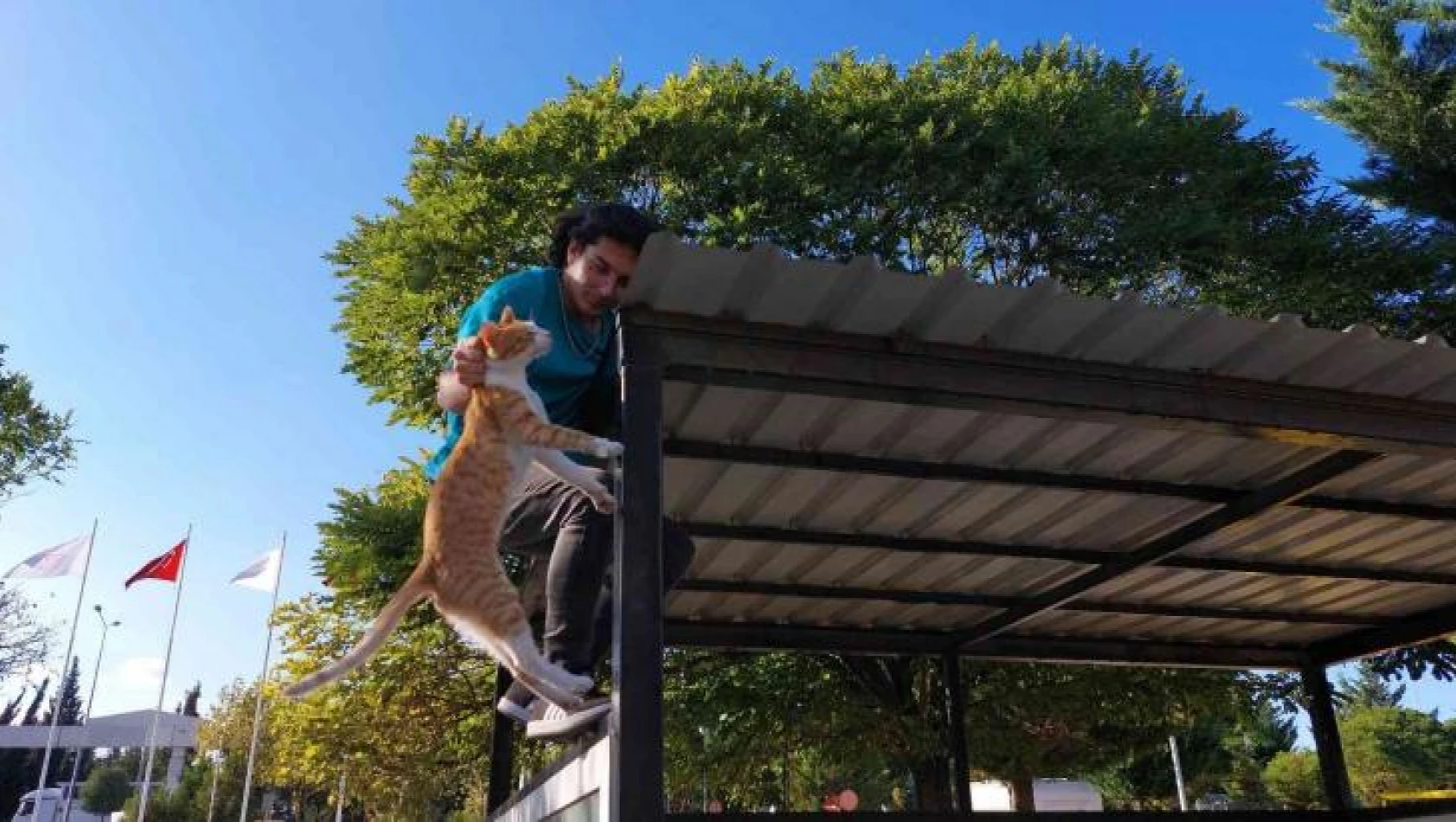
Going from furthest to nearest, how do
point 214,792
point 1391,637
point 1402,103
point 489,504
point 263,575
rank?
point 214,792 < point 1402,103 < point 263,575 < point 1391,637 < point 489,504

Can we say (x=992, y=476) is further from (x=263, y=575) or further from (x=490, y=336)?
(x=263, y=575)

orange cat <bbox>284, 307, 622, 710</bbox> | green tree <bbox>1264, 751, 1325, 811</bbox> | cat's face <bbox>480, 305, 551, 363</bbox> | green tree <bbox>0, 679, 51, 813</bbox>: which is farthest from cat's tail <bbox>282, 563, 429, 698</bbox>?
green tree <bbox>0, 679, 51, 813</bbox>

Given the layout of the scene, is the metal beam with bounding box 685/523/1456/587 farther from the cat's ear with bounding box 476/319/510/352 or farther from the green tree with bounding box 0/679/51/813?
the green tree with bounding box 0/679/51/813

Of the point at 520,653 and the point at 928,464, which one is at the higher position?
the point at 928,464

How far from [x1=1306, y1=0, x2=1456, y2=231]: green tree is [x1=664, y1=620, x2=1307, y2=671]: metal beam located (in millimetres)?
13863

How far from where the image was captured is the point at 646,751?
2643mm

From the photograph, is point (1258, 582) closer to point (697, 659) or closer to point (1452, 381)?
point (1452, 381)

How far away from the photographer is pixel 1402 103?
18766mm

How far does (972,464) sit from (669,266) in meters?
2.59

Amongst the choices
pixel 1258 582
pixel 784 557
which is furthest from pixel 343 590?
pixel 1258 582

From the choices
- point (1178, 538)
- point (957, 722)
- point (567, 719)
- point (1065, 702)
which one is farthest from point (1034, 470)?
point (1065, 702)

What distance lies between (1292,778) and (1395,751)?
6857mm

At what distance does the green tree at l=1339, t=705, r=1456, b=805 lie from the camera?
133 ft

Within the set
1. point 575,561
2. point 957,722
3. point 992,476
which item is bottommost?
point 957,722
